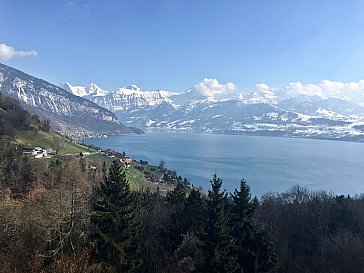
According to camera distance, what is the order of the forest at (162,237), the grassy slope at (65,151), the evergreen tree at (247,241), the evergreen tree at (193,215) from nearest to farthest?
the forest at (162,237)
the evergreen tree at (247,241)
the evergreen tree at (193,215)
the grassy slope at (65,151)

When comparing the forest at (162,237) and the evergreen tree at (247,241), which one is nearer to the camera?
the forest at (162,237)

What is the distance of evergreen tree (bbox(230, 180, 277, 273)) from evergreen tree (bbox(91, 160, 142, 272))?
433cm

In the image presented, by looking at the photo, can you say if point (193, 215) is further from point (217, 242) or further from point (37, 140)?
point (37, 140)

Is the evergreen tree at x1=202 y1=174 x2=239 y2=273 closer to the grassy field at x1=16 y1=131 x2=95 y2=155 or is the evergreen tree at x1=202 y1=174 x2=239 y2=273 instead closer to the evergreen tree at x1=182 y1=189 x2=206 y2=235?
the evergreen tree at x1=182 y1=189 x2=206 y2=235

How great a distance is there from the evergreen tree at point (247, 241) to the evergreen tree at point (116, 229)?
433 cm

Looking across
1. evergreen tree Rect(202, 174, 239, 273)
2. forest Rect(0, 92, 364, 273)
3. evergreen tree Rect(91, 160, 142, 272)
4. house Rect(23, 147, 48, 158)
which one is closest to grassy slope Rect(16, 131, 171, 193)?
house Rect(23, 147, 48, 158)

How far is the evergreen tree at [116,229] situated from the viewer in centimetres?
1328

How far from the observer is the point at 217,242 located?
13398mm

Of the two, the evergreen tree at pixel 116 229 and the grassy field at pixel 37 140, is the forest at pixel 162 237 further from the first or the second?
the grassy field at pixel 37 140

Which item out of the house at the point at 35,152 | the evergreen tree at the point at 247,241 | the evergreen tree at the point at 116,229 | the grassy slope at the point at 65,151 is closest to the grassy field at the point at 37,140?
the grassy slope at the point at 65,151

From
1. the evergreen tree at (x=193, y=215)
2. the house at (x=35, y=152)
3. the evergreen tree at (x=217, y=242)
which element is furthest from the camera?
the house at (x=35, y=152)

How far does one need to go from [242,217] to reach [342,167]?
89.0 metres

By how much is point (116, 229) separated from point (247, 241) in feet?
18.7

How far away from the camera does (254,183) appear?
70.4 meters
